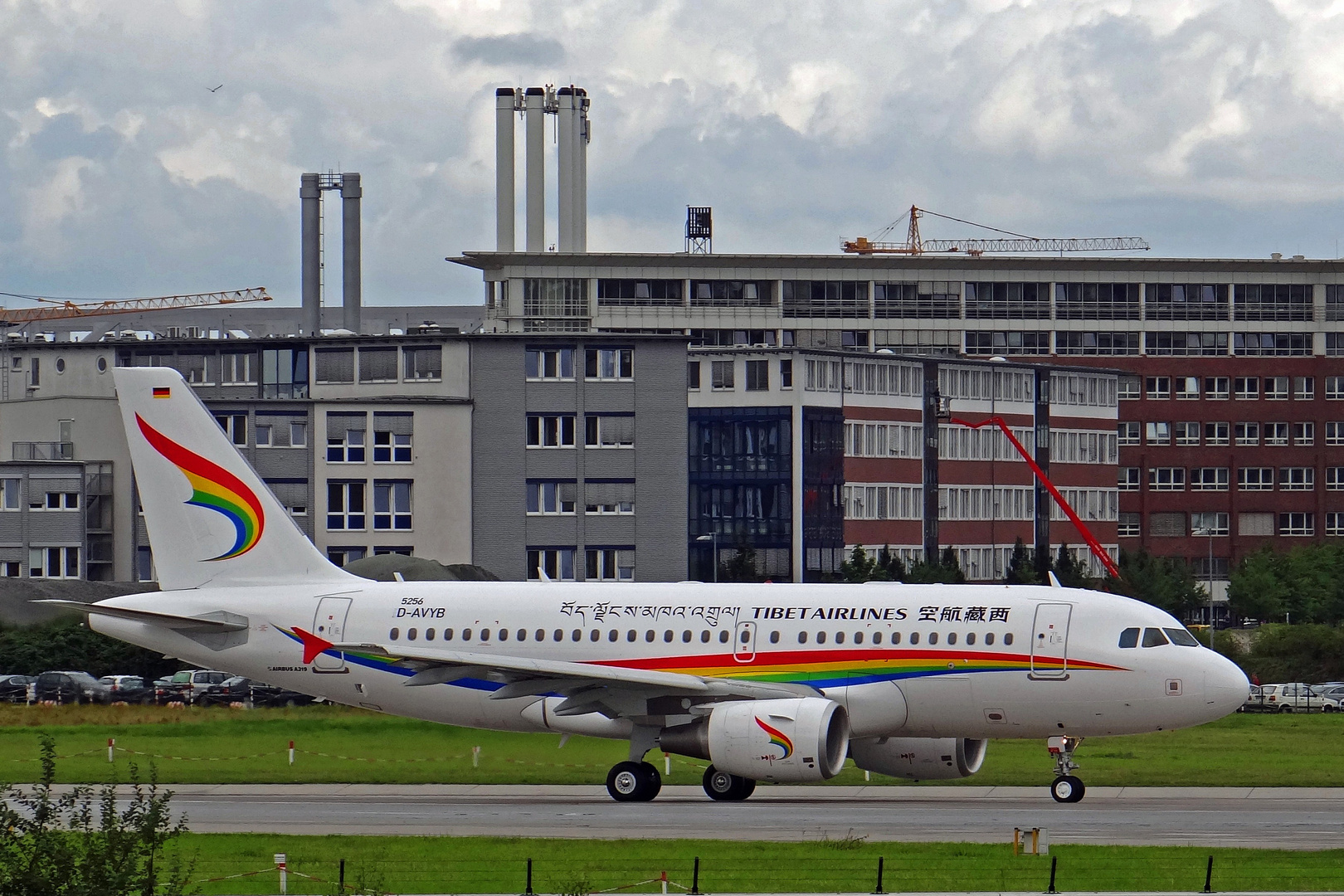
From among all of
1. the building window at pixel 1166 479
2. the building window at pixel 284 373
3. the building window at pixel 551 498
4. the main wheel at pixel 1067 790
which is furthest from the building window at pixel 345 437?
the building window at pixel 1166 479

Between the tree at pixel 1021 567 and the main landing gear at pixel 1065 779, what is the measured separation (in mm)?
66941

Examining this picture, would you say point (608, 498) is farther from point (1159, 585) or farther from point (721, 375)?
point (1159, 585)

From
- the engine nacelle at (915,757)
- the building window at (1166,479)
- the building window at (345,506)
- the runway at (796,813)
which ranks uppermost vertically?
the building window at (1166,479)

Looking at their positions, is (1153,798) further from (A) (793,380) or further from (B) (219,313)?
(B) (219,313)

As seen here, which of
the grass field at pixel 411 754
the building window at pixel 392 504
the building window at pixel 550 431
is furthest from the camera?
the building window at pixel 550 431

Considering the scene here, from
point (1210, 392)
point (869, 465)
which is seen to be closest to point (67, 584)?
point (869, 465)

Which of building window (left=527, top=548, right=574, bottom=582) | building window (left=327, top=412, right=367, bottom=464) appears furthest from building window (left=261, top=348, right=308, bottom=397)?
building window (left=527, top=548, right=574, bottom=582)

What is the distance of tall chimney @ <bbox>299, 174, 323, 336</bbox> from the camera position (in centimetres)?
13212

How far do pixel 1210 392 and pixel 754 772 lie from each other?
123298 mm

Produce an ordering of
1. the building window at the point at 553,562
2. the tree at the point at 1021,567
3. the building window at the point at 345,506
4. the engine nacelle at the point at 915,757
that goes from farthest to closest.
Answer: the tree at the point at 1021,567
the building window at the point at 553,562
the building window at the point at 345,506
the engine nacelle at the point at 915,757

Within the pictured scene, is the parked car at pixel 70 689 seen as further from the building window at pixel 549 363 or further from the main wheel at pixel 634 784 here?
the building window at pixel 549 363

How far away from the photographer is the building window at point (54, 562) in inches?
3573

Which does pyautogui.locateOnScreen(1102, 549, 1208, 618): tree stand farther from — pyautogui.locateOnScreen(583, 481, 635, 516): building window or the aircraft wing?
the aircraft wing

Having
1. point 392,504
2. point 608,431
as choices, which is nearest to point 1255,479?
point 608,431
